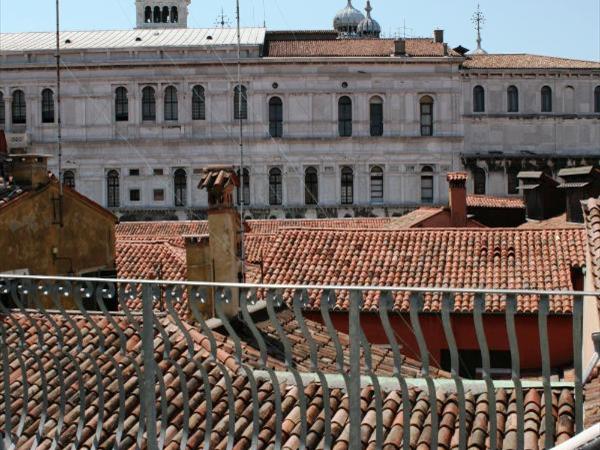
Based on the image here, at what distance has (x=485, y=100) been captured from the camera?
163 feet

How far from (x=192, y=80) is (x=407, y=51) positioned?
918 centimetres

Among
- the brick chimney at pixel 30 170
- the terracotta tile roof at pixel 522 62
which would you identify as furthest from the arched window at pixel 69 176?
the brick chimney at pixel 30 170

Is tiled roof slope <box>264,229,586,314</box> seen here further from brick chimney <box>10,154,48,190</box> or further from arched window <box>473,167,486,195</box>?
arched window <box>473,167,486,195</box>

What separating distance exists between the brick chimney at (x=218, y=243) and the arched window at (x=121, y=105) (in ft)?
119

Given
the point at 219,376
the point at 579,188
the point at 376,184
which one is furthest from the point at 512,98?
the point at 219,376

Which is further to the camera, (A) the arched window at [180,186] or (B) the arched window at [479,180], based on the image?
(B) the arched window at [479,180]

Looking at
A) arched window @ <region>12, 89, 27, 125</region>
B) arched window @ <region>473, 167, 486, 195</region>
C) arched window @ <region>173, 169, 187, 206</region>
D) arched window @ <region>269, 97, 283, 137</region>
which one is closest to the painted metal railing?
arched window @ <region>173, 169, 187, 206</region>

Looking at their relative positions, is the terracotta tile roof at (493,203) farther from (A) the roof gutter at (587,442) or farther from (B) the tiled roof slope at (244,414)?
(A) the roof gutter at (587,442)

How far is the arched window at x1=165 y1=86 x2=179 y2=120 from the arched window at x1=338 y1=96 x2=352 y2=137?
688 centimetres

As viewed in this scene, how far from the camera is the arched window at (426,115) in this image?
48.3 m

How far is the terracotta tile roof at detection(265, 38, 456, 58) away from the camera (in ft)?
157

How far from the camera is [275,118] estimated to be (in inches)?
1892

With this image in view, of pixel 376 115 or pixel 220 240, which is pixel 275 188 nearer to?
pixel 376 115

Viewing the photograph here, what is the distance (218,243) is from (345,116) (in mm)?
37180
